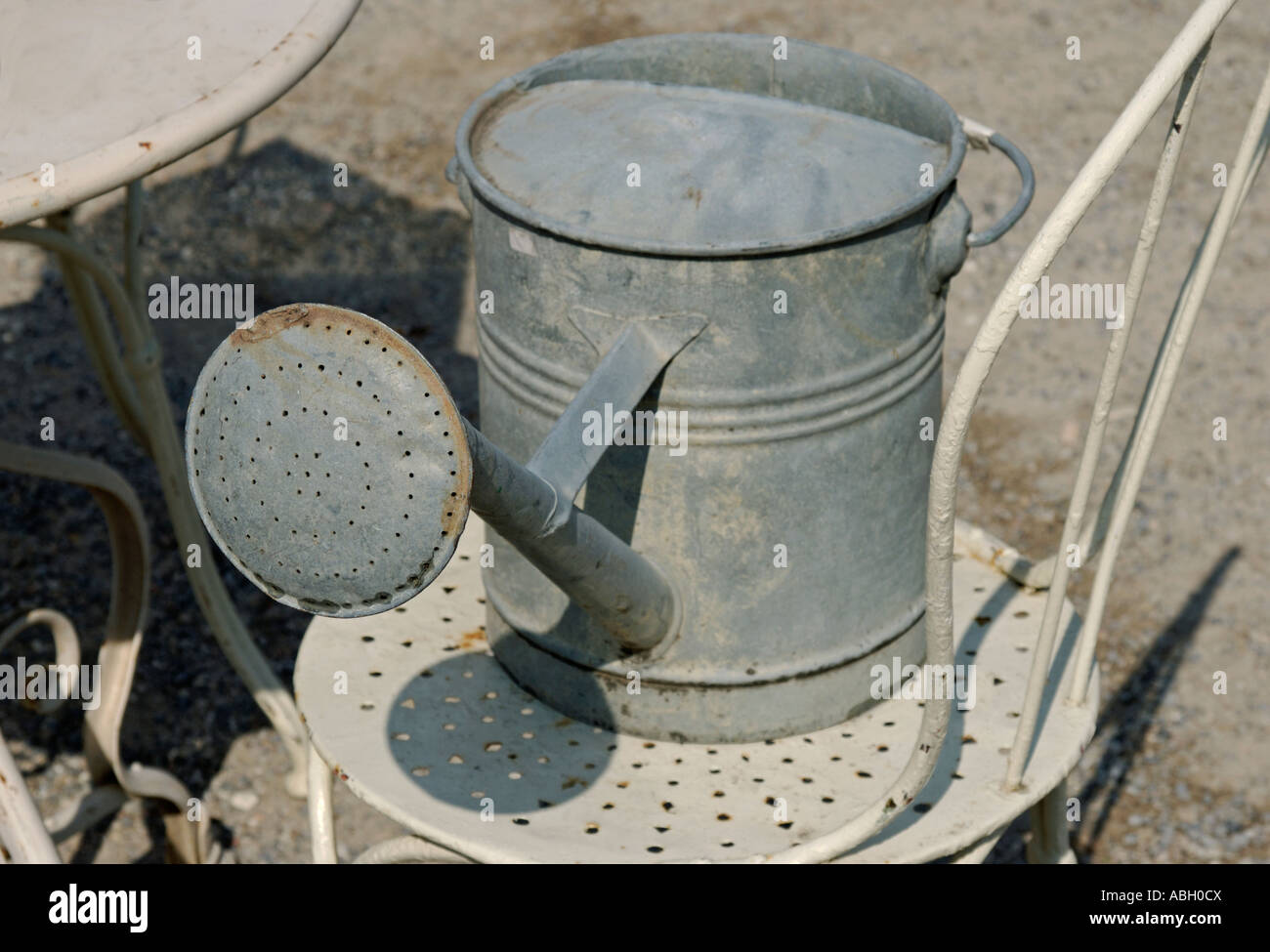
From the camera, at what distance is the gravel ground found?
2.86 metres

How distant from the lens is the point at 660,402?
1544 millimetres

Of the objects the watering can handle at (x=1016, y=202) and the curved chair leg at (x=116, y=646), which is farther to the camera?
the curved chair leg at (x=116, y=646)

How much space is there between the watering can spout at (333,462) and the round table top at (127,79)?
0.28 metres

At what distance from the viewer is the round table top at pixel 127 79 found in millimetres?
1428

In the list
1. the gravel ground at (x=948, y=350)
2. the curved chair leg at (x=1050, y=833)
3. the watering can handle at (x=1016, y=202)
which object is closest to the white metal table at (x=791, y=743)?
the curved chair leg at (x=1050, y=833)

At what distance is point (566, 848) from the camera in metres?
1.56

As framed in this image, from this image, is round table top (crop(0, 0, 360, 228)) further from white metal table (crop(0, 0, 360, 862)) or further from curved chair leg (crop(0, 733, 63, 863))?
curved chair leg (crop(0, 733, 63, 863))

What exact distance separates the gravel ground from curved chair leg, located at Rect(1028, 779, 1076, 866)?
2.50 ft

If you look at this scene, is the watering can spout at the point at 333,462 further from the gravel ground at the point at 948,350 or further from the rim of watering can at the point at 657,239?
the gravel ground at the point at 948,350

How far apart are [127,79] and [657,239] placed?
58cm

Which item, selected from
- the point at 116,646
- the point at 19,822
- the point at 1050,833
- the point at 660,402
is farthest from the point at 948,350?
the point at 19,822

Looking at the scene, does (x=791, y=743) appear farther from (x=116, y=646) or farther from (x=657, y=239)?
(x=116, y=646)
